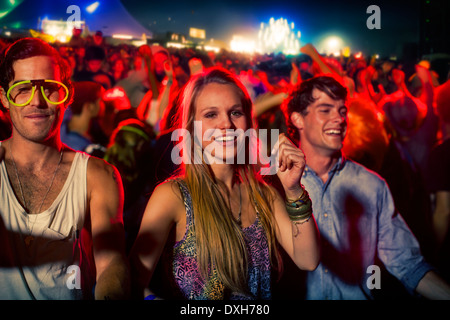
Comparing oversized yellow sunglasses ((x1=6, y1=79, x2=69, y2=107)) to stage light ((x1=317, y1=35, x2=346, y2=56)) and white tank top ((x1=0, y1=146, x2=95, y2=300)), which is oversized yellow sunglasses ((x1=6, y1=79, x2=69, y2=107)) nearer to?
white tank top ((x1=0, y1=146, x2=95, y2=300))

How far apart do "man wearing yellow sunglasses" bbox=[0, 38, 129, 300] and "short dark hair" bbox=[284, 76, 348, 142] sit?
4.41ft

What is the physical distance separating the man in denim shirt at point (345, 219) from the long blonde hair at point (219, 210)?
0.45 m

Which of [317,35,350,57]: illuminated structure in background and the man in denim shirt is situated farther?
[317,35,350,57]: illuminated structure in background

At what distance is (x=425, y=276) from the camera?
1.94 m

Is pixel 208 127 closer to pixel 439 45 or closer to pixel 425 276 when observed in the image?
pixel 425 276

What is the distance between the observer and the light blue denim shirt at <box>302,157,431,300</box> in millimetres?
2035

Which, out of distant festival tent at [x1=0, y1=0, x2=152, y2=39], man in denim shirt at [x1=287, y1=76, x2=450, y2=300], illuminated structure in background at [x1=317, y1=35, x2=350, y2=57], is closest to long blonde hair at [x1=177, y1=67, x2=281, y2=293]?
man in denim shirt at [x1=287, y1=76, x2=450, y2=300]

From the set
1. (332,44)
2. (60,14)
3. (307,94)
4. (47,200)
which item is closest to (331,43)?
(332,44)

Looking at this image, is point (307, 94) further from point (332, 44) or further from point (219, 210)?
point (332, 44)

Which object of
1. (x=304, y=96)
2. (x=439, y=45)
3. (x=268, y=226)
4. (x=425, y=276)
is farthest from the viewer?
(x=439, y=45)

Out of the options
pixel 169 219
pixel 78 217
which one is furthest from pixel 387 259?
pixel 78 217

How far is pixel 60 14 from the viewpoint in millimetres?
3307

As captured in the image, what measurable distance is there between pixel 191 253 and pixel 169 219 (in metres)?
0.19

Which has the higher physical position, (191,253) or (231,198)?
(231,198)
